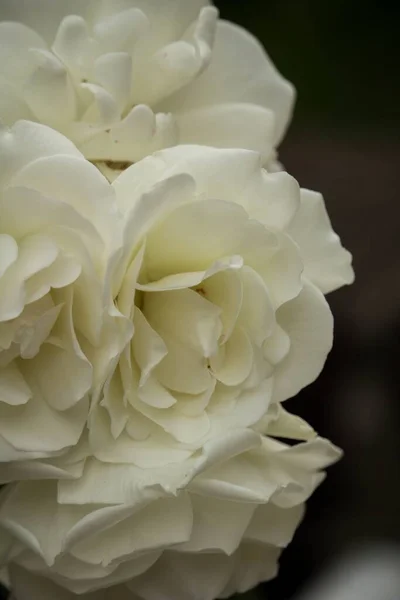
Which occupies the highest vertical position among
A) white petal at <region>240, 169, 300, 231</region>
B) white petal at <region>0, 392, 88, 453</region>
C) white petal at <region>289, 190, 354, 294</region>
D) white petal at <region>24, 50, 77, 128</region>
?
white petal at <region>24, 50, 77, 128</region>

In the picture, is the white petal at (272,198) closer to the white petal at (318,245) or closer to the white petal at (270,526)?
the white petal at (318,245)

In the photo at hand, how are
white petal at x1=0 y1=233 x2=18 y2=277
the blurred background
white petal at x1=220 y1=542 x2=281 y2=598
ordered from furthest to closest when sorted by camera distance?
the blurred background < white petal at x1=220 y1=542 x2=281 y2=598 < white petal at x1=0 y1=233 x2=18 y2=277

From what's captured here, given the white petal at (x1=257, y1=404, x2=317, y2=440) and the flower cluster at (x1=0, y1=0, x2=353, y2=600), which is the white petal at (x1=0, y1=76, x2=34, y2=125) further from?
the white petal at (x1=257, y1=404, x2=317, y2=440)

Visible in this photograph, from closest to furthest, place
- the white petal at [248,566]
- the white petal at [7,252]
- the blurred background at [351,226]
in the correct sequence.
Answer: the white petal at [7,252], the white petal at [248,566], the blurred background at [351,226]

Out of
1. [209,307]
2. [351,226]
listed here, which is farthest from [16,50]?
[351,226]

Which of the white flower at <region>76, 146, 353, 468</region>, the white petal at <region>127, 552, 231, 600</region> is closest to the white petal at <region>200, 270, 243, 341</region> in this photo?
the white flower at <region>76, 146, 353, 468</region>

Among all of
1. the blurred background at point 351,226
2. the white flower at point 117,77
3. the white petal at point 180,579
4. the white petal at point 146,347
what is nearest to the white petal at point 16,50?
the white flower at point 117,77

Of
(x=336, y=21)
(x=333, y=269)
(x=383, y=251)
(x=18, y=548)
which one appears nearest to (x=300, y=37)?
(x=336, y=21)

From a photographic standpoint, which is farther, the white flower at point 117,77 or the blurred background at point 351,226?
the blurred background at point 351,226
